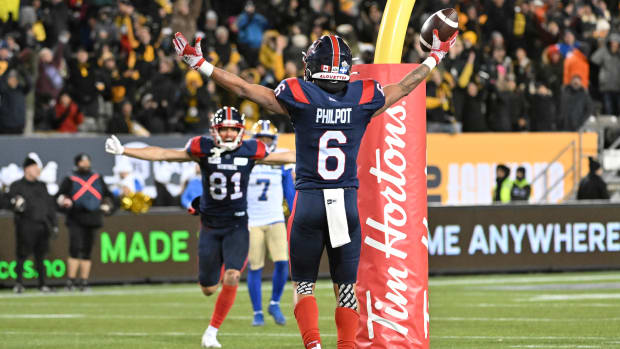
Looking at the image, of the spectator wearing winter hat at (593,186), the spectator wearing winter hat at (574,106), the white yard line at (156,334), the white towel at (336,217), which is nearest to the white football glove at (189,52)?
the white towel at (336,217)

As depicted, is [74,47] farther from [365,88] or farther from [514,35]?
[365,88]

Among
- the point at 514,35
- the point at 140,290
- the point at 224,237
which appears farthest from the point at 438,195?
the point at 224,237

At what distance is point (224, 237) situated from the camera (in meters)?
11.7

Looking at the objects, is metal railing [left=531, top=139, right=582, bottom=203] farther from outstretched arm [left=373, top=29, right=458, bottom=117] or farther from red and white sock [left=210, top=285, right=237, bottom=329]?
outstretched arm [left=373, top=29, right=458, bottom=117]

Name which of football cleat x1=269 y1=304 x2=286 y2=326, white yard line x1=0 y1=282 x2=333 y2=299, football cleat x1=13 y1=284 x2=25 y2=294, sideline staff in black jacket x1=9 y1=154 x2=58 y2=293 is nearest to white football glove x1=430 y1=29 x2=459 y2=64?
football cleat x1=269 y1=304 x2=286 y2=326

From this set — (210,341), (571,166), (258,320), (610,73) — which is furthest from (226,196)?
(610,73)

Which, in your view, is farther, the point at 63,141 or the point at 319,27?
the point at 319,27

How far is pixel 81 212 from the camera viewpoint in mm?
18562

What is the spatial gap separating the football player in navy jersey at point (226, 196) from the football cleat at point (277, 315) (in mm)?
1578

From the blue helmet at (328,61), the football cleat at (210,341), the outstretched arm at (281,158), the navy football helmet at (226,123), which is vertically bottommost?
the football cleat at (210,341)

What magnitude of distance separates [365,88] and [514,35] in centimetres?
1815

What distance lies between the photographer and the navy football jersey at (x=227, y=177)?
37.8 feet

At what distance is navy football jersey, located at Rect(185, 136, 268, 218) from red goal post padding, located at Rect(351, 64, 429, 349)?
10.2 ft

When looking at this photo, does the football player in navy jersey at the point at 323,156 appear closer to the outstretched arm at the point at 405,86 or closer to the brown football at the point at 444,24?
the outstretched arm at the point at 405,86
